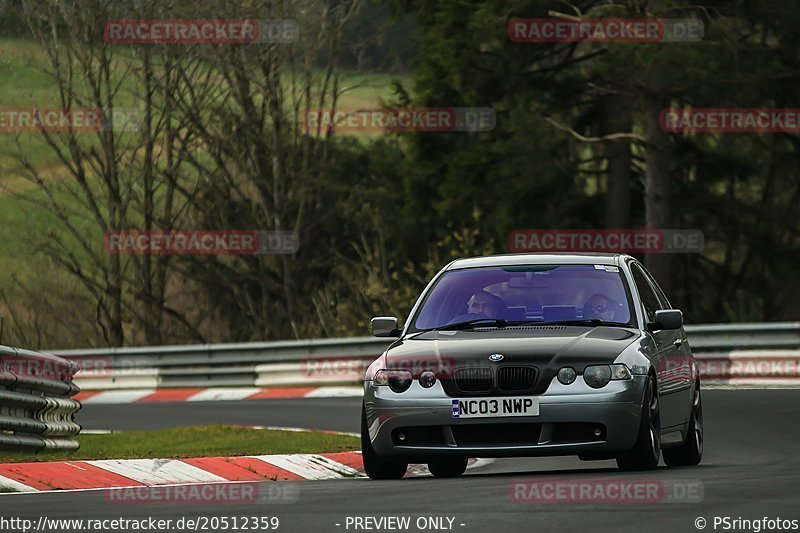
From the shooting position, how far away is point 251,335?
44.7m

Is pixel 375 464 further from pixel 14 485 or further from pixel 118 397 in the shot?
pixel 118 397

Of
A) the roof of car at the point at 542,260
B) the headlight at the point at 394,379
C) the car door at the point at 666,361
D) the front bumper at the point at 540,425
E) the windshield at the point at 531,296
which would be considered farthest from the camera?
the roof of car at the point at 542,260

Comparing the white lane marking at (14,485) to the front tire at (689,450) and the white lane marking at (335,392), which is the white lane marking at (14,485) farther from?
the white lane marking at (335,392)

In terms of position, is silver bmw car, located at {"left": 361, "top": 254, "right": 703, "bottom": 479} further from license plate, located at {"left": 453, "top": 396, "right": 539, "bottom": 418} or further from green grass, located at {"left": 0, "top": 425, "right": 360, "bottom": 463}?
green grass, located at {"left": 0, "top": 425, "right": 360, "bottom": 463}

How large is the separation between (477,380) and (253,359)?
1704cm

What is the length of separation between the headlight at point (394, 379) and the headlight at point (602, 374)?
1.16 metres

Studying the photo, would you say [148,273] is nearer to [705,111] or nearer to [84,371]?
[84,371]

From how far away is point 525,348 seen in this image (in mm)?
11289

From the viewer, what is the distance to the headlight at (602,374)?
440 inches

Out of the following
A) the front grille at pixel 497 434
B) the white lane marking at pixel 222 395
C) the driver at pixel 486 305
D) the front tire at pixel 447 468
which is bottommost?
the white lane marking at pixel 222 395

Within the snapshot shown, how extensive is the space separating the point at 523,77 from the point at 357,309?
577cm

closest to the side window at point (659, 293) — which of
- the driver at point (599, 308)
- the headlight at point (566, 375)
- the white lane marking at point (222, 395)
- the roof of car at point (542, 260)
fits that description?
the roof of car at point (542, 260)

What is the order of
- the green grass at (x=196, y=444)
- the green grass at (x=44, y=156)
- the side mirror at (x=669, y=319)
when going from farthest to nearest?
the green grass at (x=44, y=156)
the green grass at (x=196, y=444)
the side mirror at (x=669, y=319)

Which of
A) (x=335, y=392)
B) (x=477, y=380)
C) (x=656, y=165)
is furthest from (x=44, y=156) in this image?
(x=477, y=380)
